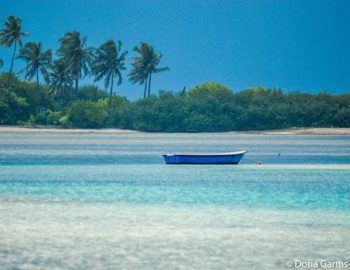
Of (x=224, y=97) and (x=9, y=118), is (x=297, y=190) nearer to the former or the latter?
(x=9, y=118)

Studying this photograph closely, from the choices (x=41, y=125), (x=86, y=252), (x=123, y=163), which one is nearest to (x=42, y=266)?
(x=86, y=252)

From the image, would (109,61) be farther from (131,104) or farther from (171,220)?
(171,220)

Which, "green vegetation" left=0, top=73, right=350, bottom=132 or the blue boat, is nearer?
the blue boat

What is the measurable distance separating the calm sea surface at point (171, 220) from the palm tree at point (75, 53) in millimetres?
62010

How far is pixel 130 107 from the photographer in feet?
334

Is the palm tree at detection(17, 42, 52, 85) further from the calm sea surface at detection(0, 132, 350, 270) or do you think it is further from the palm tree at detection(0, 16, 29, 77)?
the calm sea surface at detection(0, 132, 350, 270)

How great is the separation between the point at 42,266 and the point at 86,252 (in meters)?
1.54

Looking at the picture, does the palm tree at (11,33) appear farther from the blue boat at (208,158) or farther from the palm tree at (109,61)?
the blue boat at (208,158)

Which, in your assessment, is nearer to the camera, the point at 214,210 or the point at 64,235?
the point at 64,235

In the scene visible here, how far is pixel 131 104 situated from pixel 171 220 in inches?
3321

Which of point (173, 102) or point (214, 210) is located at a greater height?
point (173, 102)

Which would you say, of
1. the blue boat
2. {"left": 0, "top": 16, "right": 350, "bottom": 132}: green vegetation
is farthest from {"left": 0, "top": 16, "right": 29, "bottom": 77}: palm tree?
the blue boat

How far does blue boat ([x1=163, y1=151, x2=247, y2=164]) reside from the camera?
44.1 meters

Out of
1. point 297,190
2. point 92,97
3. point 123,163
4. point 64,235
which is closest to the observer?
point 64,235
